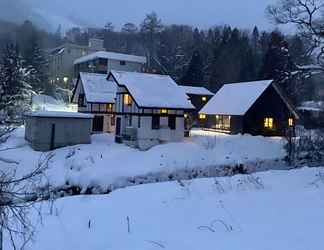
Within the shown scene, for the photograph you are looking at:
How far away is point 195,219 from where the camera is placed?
7484 millimetres

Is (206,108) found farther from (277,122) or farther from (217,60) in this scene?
(217,60)

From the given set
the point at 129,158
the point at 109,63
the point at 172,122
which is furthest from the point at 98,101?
the point at 109,63

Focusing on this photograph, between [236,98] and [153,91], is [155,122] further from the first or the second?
[236,98]

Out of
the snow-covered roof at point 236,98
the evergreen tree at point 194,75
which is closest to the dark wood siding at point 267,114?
the snow-covered roof at point 236,98

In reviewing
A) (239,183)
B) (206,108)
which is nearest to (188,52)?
(206,108)

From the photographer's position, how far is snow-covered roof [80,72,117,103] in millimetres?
39859

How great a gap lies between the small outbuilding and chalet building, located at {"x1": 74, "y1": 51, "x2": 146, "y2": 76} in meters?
32.8

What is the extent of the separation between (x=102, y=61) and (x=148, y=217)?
192 ft

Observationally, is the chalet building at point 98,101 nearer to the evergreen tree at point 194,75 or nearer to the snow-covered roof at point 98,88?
the snow-covered roof at point 98,88

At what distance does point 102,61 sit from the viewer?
6419 centimetres

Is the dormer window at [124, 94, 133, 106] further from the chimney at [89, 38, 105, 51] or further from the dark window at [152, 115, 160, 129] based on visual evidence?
the chimney at [89, 38, 105, 51]

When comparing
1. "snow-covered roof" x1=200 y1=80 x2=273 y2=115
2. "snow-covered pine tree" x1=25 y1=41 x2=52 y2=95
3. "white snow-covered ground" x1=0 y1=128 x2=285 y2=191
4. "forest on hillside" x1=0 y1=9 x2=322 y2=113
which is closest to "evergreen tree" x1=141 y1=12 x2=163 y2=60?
"forest on hillside" x1=0 y1=9 x2=322 y2=113

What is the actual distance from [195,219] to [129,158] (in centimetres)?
1881

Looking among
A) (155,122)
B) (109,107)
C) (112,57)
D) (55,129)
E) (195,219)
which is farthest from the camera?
(112,57)
